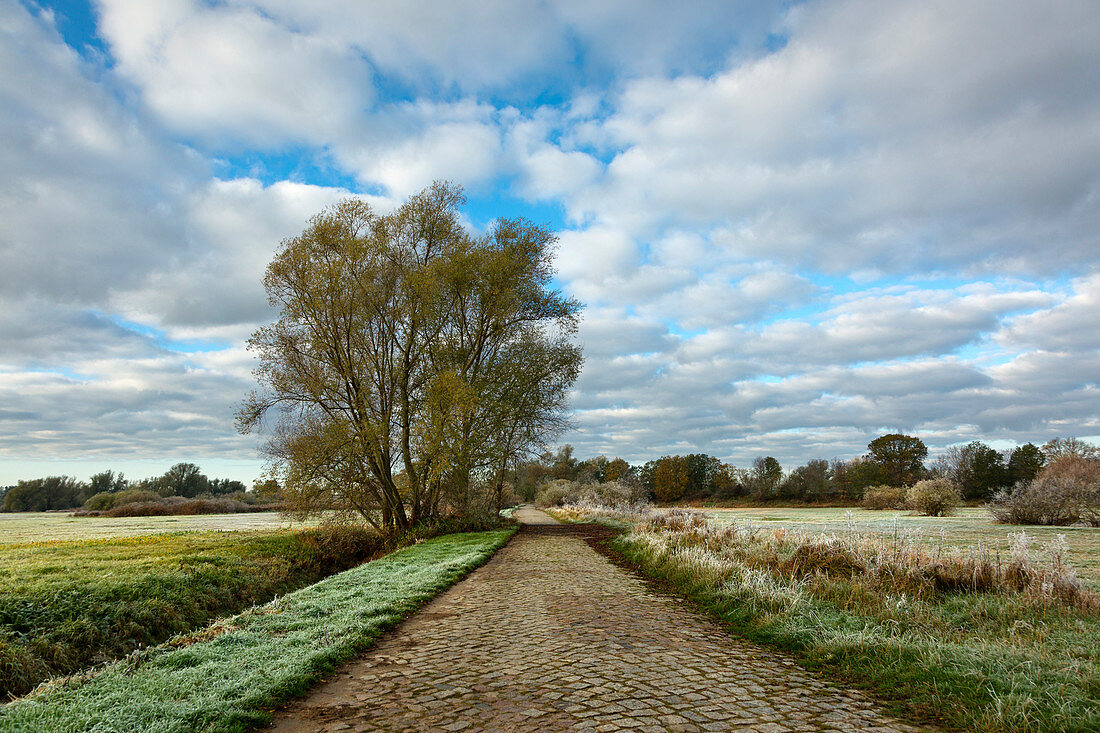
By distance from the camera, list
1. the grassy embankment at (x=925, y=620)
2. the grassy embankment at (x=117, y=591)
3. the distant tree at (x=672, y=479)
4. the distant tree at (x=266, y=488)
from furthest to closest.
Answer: the distant tree at (x=672, y=479)
the distant tree at (x=266, y=488)
the grassy embankment at (x=117, y=591)
the grassy embankment at (x=925, y=620)

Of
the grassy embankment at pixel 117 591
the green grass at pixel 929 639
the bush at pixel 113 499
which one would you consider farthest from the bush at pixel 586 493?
the bush at pixel 113 499

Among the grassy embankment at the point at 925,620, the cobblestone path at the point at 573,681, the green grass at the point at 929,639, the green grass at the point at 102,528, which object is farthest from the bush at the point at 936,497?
the green grass at the point at 102,528

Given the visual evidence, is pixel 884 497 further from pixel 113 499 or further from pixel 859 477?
pixel 113 499

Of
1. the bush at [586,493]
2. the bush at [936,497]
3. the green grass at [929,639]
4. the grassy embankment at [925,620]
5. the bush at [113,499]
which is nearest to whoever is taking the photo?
the green grass at [929,639]

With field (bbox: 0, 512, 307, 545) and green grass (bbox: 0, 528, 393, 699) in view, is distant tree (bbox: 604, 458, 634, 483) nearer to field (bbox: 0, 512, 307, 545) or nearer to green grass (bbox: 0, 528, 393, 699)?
field (bbox: 0, 512, 307, 545)

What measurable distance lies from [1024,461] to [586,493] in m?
43.8

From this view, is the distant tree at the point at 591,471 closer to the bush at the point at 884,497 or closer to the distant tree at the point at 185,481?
the bush at the point at 884,497

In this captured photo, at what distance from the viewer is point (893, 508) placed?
4112 centimetres

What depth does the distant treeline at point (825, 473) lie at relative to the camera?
2045 inches

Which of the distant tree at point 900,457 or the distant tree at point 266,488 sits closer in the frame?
the distant tree at point 266,488

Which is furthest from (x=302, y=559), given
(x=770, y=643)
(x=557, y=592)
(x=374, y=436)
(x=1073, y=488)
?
(x=1073, y=488)

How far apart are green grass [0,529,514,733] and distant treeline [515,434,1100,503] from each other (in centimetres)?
3129

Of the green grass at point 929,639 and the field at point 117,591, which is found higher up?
the green grass at point 929,639

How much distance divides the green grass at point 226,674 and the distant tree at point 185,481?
7522 centimetres
